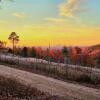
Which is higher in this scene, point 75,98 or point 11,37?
point 11,37

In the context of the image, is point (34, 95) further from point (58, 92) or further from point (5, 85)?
point (58, 92)

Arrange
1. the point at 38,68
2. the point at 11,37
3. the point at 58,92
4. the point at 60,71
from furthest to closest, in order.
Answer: the point at 11,37 → the point at 38,68 → the point at 60,71 → the point at 58,92

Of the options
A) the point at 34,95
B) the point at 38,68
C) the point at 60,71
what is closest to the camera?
the point at 34,95

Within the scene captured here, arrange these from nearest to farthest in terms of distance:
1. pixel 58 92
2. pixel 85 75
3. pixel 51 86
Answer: pixel 58 92 < pixel 51 86 < pixel 85 75

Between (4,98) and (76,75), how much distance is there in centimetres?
1709

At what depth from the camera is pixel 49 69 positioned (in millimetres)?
38625

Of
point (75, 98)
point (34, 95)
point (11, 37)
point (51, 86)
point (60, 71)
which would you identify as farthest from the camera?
point (11, 37)

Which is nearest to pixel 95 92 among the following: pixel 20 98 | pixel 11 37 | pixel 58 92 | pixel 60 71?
pixel 58 92

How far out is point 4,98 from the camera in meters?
16.7

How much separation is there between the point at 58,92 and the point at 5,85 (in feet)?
12.2

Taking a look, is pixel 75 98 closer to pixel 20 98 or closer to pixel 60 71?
pixel 20 98

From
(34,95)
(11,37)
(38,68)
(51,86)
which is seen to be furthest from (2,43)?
(34,95)

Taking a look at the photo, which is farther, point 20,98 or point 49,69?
point 49,69

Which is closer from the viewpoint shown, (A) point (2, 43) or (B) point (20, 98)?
(B) point (20, 98)
